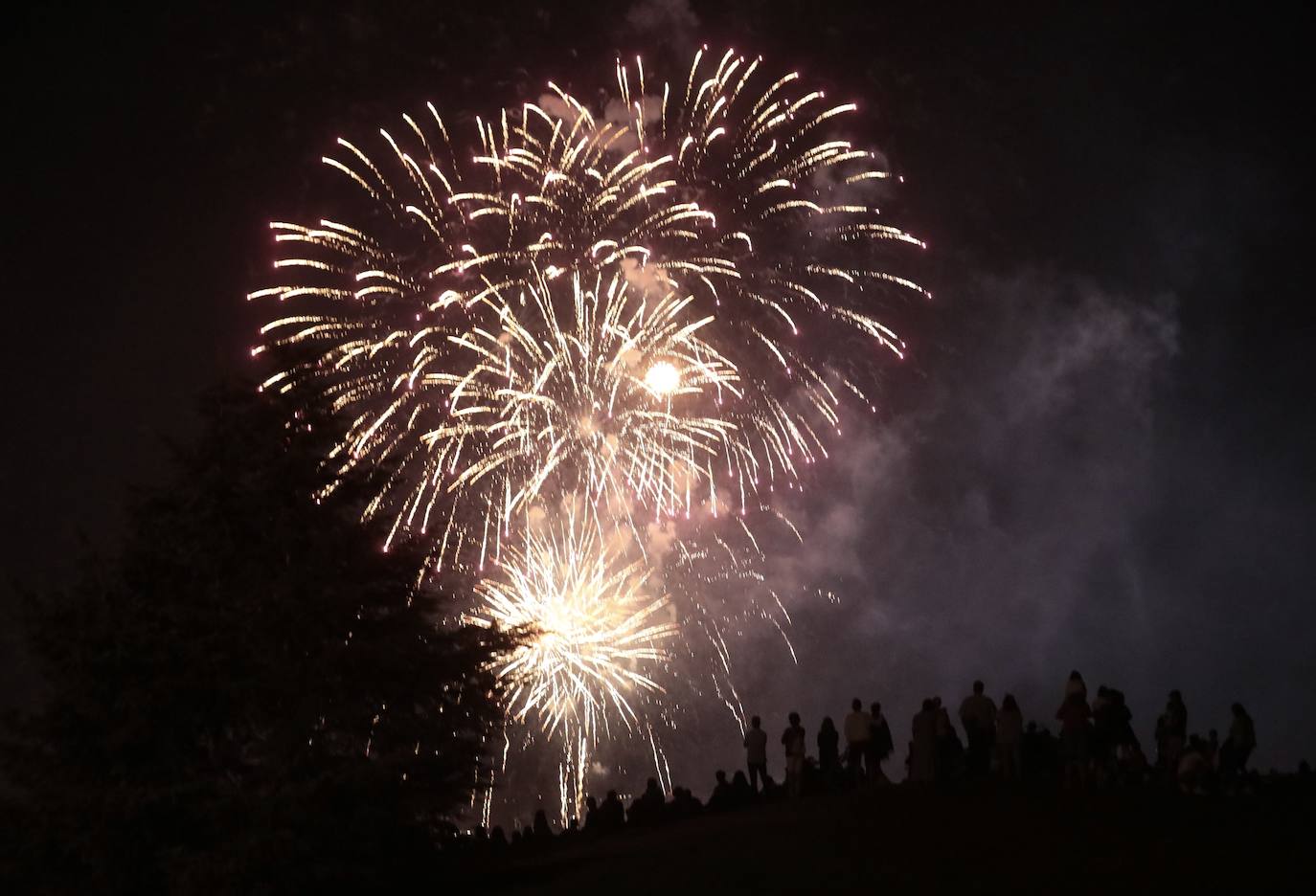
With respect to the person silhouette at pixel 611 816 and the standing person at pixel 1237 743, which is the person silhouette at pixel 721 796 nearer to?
the person silhouette at pixel 611 816

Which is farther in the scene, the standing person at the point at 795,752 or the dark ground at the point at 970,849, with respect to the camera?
the standing person at the point at 795,752

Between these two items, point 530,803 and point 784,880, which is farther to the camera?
point 530,803

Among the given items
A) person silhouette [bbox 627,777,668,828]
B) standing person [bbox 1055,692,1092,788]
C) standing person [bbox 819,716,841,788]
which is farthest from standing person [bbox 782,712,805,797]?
standing person [bbox 1055,692,1092,788]

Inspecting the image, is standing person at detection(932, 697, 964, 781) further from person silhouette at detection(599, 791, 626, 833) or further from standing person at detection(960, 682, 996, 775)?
person silhouette at detection(599, 791, 626, 833)

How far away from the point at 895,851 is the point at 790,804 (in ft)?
17.5

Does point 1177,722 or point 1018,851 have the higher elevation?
point 1177,722

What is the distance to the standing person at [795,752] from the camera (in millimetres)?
22812

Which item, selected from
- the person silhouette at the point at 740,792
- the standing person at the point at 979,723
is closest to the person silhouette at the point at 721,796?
the person silhouette at the point at 740,792

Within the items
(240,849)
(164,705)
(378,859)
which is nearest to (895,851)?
(378,859)

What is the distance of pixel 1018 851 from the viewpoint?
15.4m

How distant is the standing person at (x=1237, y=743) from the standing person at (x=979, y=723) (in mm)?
3287

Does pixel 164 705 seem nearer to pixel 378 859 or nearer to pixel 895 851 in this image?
pixel 378 859

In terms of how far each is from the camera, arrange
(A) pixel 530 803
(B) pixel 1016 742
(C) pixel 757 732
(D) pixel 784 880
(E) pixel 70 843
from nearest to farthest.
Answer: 1. (D) pixel 784 880
2. (E) pixel 70 843
3. (B) pixel 1016 742
4. (C) pixel 757 732
5. (A) pixel 530 803

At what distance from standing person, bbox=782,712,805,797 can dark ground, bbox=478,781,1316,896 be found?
2.31m
